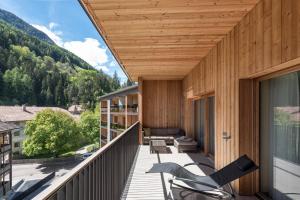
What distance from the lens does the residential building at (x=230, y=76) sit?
266cm

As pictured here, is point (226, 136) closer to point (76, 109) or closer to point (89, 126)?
point (89, 126)

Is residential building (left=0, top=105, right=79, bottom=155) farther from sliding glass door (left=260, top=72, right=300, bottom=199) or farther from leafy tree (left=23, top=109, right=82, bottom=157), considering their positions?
sliding glass door (left=260, top=72, right=300, bottom=199)

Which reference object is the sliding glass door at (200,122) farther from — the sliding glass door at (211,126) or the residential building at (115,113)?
the residential building at (115,113)

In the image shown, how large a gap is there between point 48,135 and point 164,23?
89.1 feet

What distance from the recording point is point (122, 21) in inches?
148

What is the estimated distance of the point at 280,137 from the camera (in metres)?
3.20

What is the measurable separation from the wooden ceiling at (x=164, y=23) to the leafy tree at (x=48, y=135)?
2486 centimetres

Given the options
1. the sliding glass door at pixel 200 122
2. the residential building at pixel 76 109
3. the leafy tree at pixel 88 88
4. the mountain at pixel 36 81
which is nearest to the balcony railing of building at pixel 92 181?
the sliding glass door at pixel 200 122

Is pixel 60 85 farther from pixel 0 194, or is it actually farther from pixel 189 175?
pixel 189 175

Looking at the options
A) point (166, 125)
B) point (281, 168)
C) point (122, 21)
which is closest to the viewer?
point (281, 168)

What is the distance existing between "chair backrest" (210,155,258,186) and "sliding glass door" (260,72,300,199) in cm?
37

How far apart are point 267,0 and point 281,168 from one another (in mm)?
1995

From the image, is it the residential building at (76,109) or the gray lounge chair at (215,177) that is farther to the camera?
the residential building at (76,109)

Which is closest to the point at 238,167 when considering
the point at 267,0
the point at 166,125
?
the point at 267,0
